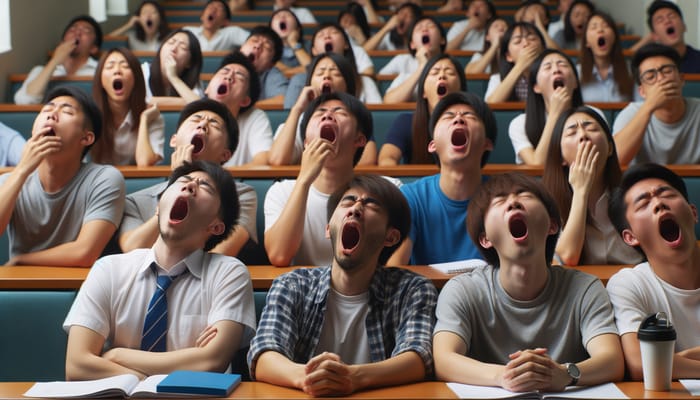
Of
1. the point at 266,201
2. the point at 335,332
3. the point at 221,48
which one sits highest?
the point at 221,48

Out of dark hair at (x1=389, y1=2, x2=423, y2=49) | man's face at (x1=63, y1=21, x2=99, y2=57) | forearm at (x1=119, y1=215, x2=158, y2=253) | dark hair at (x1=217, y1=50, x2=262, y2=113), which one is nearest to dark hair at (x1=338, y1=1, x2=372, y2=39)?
dark hair at (x1=389, y1=2, x2=423, y2=49)

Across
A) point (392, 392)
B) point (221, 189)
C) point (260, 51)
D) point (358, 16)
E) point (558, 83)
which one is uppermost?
point (358, 16)

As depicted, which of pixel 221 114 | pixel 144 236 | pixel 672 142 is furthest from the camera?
pixel 672 142

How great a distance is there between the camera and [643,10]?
19.9ft

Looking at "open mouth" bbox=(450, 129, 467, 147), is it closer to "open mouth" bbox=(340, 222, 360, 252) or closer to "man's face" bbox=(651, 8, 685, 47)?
"open mouth" bbox=(340, 222, 360, 252)

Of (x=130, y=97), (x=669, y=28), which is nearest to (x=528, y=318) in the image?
(x=130, y=97)

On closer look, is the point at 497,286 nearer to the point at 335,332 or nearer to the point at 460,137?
the point at 335,332

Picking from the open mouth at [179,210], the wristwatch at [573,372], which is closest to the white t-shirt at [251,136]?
the open mouth at [179,210]

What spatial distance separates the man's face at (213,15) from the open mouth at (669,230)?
402 centimetres

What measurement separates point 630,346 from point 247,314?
0.77m

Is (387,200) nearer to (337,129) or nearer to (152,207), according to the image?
(337,129)

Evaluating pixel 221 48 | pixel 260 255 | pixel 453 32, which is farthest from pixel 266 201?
pixel 453 32

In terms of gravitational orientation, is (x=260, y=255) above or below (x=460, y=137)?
below

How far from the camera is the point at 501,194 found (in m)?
2.01
